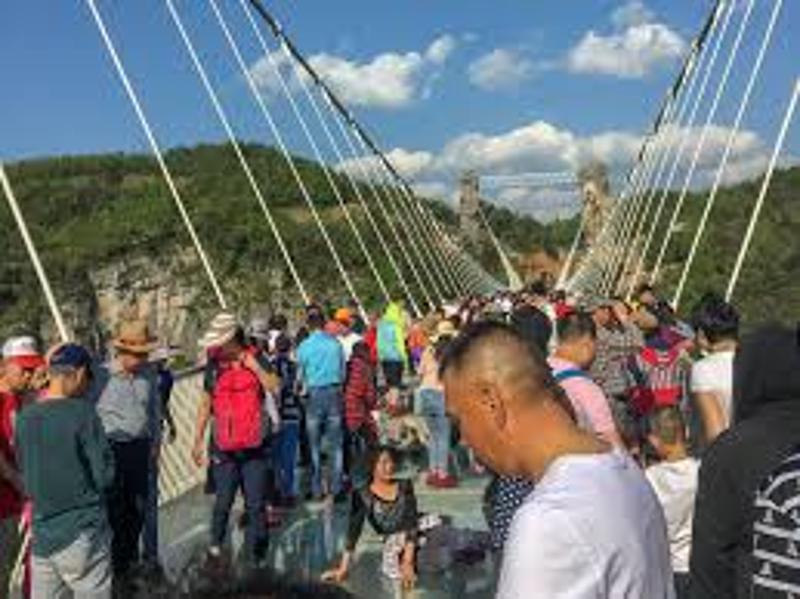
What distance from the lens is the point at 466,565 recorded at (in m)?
8.27

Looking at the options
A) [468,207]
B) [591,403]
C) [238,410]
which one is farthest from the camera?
[468,207]

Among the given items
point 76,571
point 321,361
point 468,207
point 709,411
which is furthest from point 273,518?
point 468,207

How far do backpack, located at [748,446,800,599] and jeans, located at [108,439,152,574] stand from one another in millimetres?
4963

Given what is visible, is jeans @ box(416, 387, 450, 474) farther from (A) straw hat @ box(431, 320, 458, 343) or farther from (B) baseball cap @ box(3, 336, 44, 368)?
(B) baseball cap @ box(3, 336, 44, 368)

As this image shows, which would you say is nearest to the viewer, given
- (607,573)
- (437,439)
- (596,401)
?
(607,573)

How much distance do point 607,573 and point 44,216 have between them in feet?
227

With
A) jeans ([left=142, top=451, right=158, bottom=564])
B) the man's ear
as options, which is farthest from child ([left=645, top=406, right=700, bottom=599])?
jeans ([left=142, top=451, right=158, bottom=564])

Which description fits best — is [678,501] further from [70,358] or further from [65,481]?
[70,358]

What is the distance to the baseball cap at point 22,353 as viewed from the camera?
251 inches

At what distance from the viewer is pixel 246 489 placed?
8.48 metres

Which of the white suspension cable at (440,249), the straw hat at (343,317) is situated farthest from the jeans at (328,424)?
the white suspension cable at (440,249)

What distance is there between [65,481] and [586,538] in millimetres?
3604

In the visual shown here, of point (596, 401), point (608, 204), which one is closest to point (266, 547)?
point (596, 401)

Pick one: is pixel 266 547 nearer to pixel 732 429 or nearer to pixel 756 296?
pixel 732 429
